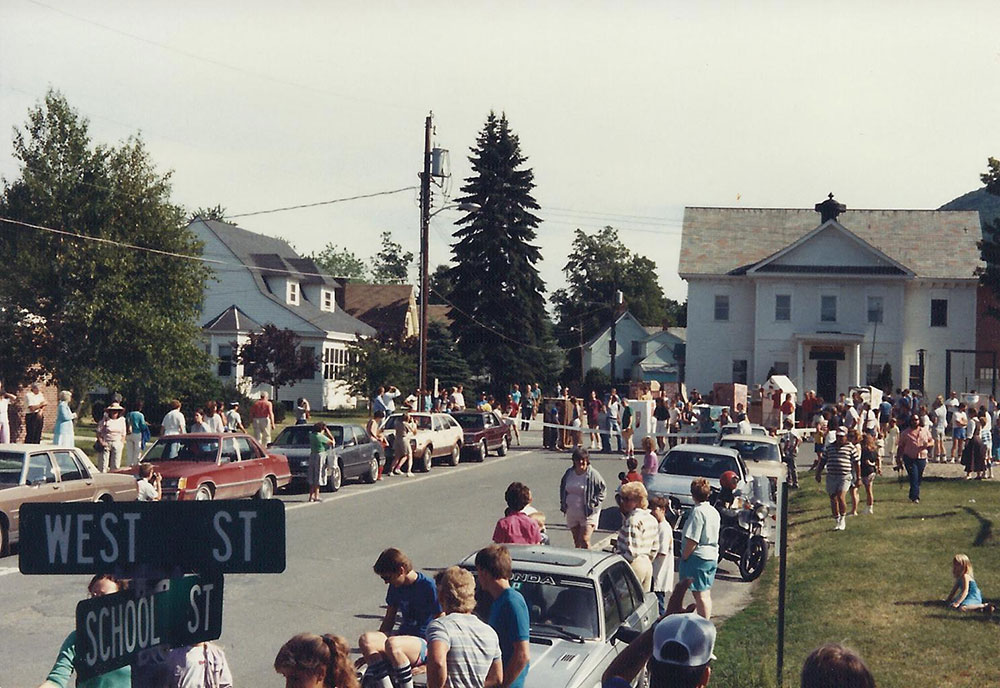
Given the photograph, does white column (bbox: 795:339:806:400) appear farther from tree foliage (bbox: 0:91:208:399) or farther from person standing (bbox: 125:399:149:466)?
person standing (bbox: 125:399:149:466)

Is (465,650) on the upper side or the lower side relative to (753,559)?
upper

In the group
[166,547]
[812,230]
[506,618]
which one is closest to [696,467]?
[506,618]

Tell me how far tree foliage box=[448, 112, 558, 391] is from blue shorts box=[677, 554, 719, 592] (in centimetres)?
5147

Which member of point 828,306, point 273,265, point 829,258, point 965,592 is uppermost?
point 829,258

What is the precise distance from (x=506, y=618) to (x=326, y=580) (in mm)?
7996

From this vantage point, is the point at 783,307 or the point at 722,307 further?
the point at 722,307

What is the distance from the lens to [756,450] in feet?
78.9

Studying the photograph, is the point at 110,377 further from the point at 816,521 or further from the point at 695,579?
the point at 695,579

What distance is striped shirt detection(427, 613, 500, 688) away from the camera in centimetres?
655

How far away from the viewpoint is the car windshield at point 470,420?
34938 millimetres

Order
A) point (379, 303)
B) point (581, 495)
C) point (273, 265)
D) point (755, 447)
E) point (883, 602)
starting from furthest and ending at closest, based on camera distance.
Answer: point (379, 303), point (273, 265), point (755, 447), point (581, 495), point (883, 602)

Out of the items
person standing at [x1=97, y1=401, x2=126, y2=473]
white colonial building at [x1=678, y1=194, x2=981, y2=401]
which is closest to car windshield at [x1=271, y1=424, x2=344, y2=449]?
person standing at [x1=97, y1=401, x2=126, y2=473]

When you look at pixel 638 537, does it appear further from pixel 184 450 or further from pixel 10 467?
pixel 184 450

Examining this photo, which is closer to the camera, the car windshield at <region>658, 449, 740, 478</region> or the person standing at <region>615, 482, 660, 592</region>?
the person standing at <region>615, 482, 660, 592</region>
